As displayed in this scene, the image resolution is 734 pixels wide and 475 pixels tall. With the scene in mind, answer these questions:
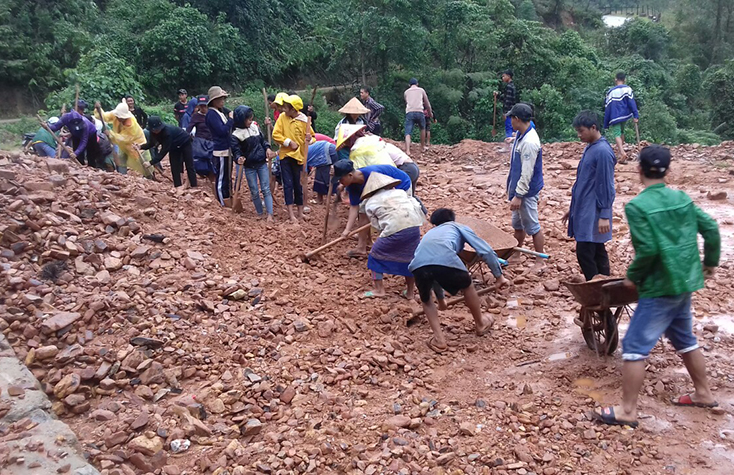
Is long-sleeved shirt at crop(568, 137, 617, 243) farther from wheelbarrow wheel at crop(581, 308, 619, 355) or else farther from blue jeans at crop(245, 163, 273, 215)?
blue jeans at crop(245, 163, 273, 215)

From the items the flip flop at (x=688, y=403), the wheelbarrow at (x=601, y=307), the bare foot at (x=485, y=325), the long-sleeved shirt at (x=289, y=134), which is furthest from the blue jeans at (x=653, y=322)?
the long-sleeved shirt at (x=289, y=134)

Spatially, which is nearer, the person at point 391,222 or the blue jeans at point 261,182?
the person at point 391,222

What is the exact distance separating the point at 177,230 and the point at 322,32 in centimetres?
1288

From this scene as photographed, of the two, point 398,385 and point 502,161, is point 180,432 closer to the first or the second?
point 398,385

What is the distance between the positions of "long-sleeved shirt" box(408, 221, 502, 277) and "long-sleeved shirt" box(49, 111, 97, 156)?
554cm

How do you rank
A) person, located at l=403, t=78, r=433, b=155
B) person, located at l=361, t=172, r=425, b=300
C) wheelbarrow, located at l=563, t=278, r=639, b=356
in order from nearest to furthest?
1. wheelbarrow, located at l=563, t=278, r=639, b=356
2. person, located at l=361, t=172, r=425, b=300
3. person, located at l=403, t=78, r=433, b=155

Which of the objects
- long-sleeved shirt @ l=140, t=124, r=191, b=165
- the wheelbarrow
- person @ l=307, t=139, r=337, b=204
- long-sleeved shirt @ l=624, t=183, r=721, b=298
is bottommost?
the wheelbarrow

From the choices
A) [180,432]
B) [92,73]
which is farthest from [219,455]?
[92,73]

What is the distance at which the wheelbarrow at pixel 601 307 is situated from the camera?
12.3 ft

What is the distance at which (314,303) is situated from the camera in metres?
5.28

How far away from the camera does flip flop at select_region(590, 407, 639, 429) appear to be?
3.49 m

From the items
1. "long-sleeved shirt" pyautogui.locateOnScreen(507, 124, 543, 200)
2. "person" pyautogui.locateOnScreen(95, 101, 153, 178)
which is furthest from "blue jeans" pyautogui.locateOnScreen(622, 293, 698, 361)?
"person" pyautogui.locateOnScreen(95, 101, 153, 178)

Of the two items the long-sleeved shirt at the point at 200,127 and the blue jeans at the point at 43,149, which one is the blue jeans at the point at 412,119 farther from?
the blue jeans at the point at 43,149

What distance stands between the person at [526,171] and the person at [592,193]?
2.74 ft
